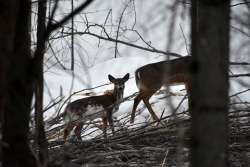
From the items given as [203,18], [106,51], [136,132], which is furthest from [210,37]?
[106,51]

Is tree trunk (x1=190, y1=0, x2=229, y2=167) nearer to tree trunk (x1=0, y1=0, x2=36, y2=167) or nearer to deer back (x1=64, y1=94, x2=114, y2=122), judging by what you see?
tree trunk (x1=0, y1=0, x2=36, y2=167)

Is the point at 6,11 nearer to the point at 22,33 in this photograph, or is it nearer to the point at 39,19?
the point at 22,33

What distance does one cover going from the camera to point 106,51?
743 inches

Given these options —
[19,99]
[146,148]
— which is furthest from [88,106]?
[19,99]

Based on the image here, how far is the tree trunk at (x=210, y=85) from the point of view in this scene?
1.73 metres

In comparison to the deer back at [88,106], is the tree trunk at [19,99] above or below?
above

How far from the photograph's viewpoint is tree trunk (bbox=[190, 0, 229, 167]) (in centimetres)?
173

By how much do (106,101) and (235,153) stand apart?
6191mm

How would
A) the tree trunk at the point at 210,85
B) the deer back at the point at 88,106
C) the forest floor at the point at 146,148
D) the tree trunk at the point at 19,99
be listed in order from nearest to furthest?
1. the tree trunk at the point at 210,85
2. the tree trunk at the point at 19,99
3. the forest floor at the point at 146,148
4. the deer back at the point at 88,106

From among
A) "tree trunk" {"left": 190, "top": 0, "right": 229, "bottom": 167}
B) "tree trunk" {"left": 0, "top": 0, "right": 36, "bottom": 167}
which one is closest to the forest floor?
"tree trunk" {"left": 0, "top": 0, "right": 36, "bottom": 167}

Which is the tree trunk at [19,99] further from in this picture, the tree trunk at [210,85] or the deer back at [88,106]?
the deer back at [88,106]

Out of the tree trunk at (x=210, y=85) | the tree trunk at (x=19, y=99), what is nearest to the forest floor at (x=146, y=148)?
the tree trunk at (x=19, y=99)

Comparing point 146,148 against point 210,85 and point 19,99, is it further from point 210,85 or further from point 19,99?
point 210,85

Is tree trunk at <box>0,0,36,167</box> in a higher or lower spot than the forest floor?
higher
